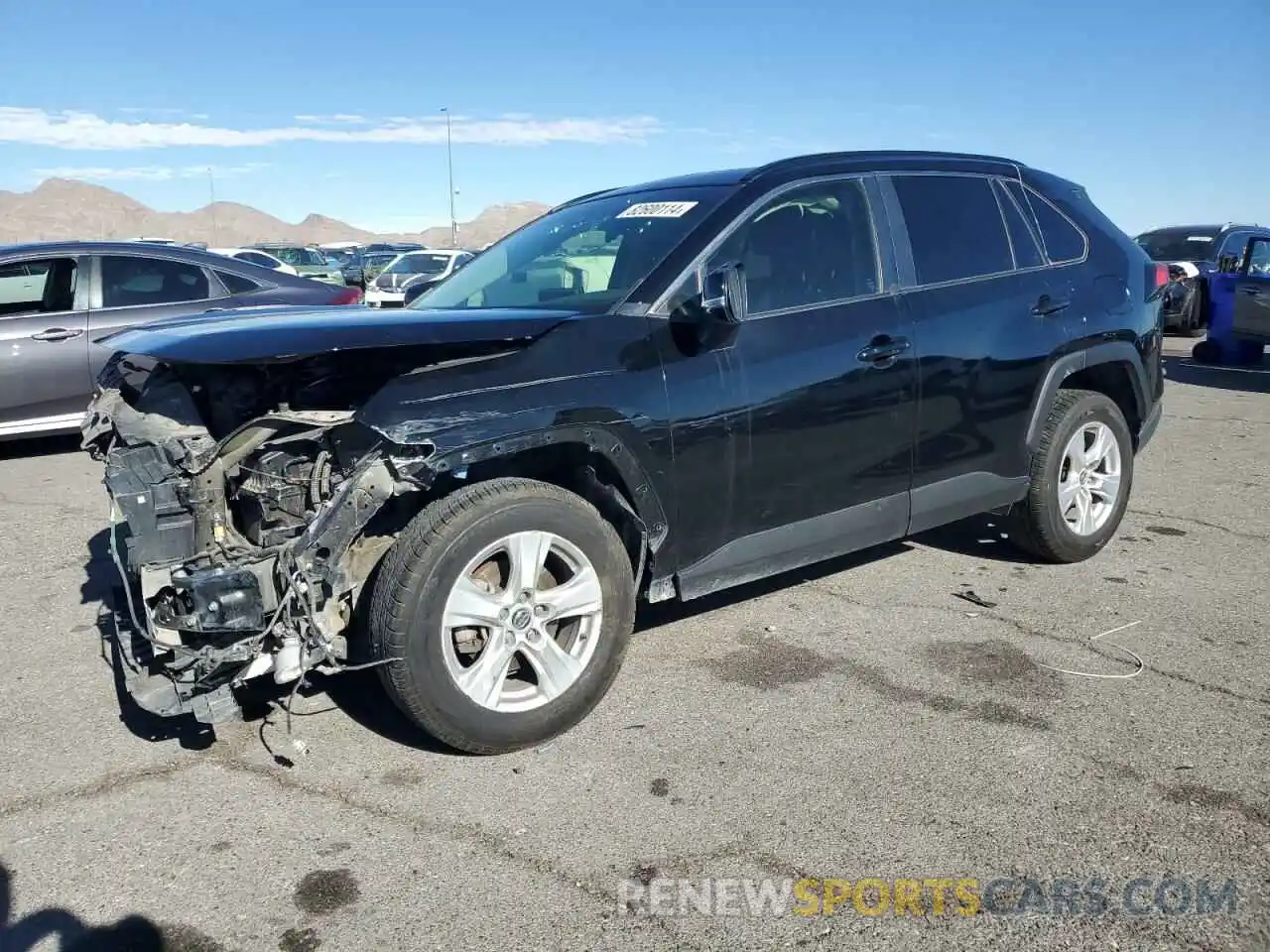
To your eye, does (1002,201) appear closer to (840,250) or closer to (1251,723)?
(840,250)

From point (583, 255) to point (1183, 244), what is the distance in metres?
15.2

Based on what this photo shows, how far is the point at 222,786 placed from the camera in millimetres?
3240

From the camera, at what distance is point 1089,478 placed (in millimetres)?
5145

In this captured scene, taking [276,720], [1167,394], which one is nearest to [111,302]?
[276,720]

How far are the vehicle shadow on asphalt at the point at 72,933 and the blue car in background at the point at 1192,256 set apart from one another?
14.6 meters

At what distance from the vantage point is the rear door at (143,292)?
7.88 m

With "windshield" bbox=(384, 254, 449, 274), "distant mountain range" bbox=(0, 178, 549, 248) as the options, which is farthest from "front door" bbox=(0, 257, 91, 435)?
A: "distant mountain range" bbox=(0, 178, 549, 248)

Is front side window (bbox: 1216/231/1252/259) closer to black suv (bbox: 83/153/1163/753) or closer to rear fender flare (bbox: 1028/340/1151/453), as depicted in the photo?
rear fender flare (bbox: 1028/340/1151/453)

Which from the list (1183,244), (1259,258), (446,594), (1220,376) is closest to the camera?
(446,594)

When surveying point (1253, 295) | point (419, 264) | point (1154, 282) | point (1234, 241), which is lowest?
point (1154, 282)

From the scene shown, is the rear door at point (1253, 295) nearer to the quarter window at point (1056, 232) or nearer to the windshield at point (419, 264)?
the quarter window at point (1056, 232)

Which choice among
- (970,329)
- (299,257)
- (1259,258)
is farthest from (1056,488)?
(299,257)

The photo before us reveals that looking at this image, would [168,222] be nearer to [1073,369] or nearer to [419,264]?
[419,264]

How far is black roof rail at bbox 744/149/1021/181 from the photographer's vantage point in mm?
4180
